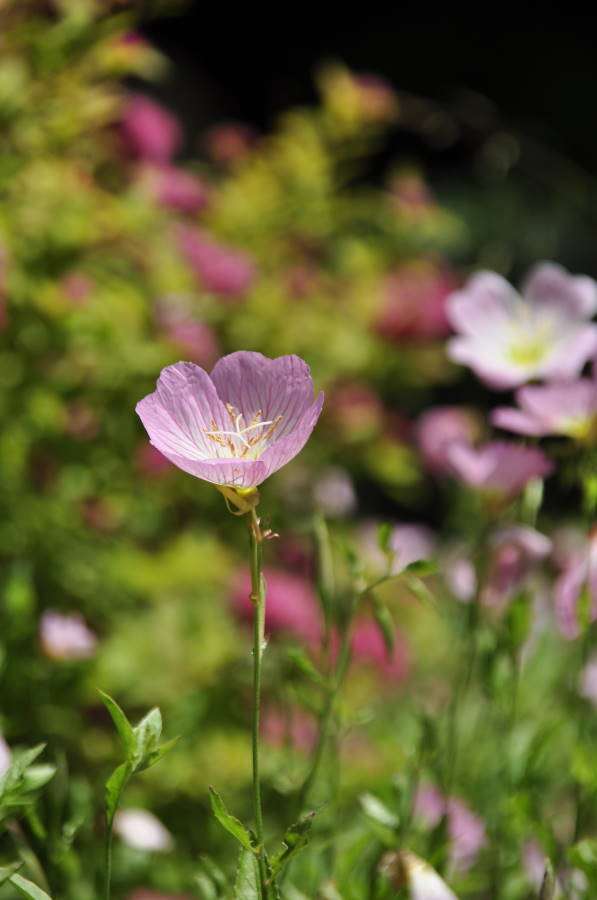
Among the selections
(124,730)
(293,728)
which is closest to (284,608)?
(293,728)

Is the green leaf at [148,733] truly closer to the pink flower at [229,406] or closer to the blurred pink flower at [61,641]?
the pink flower at [229,406]

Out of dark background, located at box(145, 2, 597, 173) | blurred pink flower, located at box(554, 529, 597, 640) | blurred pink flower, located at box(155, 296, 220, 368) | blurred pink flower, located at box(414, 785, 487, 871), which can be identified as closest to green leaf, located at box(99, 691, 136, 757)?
blurred pink flower, located at box(554, 529, 597, 640)

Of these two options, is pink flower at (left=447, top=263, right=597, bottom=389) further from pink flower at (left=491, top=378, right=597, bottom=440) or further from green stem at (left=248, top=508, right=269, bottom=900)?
green stem at (left=248, top=508, right=269, bottom=900)

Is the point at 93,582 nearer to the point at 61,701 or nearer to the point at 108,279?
the point at 108,279

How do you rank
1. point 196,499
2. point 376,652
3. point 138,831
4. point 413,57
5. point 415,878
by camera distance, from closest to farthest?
point 415,878 → point 138,831 → point 196,499 → point 376,652 → point 413,57

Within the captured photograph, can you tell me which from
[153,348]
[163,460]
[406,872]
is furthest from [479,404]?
[406,872]

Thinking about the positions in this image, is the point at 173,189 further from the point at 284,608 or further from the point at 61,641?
the point at 61,641

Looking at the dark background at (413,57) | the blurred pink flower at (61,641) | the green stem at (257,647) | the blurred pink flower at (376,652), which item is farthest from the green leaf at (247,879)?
the dark background at (413,57)
